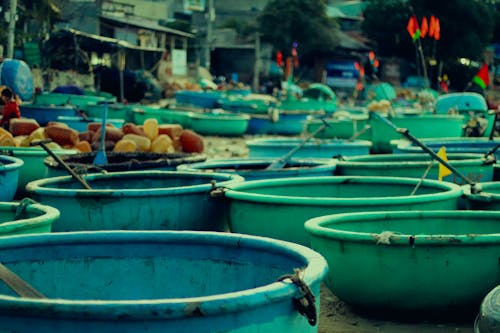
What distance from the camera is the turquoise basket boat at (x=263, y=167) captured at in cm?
739

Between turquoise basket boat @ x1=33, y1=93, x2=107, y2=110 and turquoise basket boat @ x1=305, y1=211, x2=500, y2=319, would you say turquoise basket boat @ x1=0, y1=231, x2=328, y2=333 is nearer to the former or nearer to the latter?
turquoise basket boat @ x1=305, y1=211, x2=500, y2=319

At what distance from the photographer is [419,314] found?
490cm

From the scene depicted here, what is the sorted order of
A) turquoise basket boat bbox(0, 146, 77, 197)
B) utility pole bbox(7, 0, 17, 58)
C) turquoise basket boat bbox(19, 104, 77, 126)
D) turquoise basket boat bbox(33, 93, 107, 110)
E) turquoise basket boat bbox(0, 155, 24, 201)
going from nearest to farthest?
turquoise basket boat bbox(0, 155, 24, 201) → turquoise basket boat bbox(0, 146, 77, 197) → turquoise basket boat bbox(19, 104, 77, 126) → utility pole bbox(7, 0, 17, 58) → turquoise basket boat bbox(33, 93, 107, 110)

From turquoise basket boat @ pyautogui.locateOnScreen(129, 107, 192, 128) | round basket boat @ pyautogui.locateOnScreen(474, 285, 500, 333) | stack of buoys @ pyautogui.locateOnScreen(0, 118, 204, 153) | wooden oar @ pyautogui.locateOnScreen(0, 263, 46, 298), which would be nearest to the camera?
wooden oar @ pyautogui.locateOnScreen(0, 263, 46, 298)

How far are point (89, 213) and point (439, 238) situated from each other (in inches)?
93.1

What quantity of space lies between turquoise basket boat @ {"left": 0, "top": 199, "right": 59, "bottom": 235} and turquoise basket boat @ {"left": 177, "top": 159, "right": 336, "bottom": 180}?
266cm

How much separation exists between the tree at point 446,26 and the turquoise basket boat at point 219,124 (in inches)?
1135

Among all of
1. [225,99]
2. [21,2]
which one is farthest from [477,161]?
[21,2]

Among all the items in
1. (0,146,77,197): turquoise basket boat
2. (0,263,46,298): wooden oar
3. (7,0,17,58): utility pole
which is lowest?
(0,146,77,197): turquoise basket boat

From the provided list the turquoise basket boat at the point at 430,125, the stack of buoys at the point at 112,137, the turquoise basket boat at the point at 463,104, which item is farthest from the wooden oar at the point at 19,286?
the turquoise basket boat at the point at 463,104

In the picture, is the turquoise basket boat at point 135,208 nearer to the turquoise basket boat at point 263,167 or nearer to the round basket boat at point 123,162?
the turquoise basket boat at point 263,167

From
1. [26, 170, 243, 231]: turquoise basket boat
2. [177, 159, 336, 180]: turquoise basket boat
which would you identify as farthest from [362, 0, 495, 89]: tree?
[26, 170, 243, 231]: turquoise basket boat

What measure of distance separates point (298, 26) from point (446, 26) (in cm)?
772

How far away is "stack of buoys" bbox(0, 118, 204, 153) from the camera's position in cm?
1082
